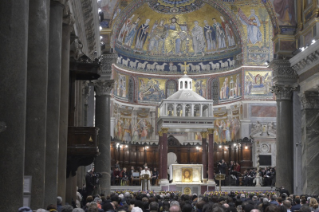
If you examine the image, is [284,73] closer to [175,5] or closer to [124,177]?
[124,177]

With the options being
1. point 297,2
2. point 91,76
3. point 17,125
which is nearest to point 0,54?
point 17,125

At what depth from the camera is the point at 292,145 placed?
27766 mm

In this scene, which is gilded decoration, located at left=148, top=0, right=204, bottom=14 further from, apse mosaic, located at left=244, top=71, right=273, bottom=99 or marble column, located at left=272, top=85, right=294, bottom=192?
marble column, located at left=272, top=85, right=294, bottom=192

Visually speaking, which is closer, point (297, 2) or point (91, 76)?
point (91, 76)

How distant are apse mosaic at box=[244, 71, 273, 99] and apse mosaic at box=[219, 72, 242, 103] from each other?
2.00 ft

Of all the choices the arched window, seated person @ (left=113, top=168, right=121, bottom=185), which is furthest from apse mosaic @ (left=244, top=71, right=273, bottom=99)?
seated person @ (left=113, top=168, right=121, bottom=185)

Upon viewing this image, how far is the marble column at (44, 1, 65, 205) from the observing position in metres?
12.6

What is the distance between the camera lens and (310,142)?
25953mm

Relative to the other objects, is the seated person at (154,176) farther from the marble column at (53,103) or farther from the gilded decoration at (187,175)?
the marble column at (53,103)

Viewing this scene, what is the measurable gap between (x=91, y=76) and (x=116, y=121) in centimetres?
2150

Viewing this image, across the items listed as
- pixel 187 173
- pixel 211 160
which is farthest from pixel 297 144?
pixel 187 173

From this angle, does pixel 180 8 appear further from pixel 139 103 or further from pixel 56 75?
pixel 56 75

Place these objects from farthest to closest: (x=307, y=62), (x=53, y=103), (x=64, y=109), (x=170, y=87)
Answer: (x=170, y=87) < (x=307, y=62) < (x=64, y=109) < (x=53, y=103)

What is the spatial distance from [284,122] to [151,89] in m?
16.9
